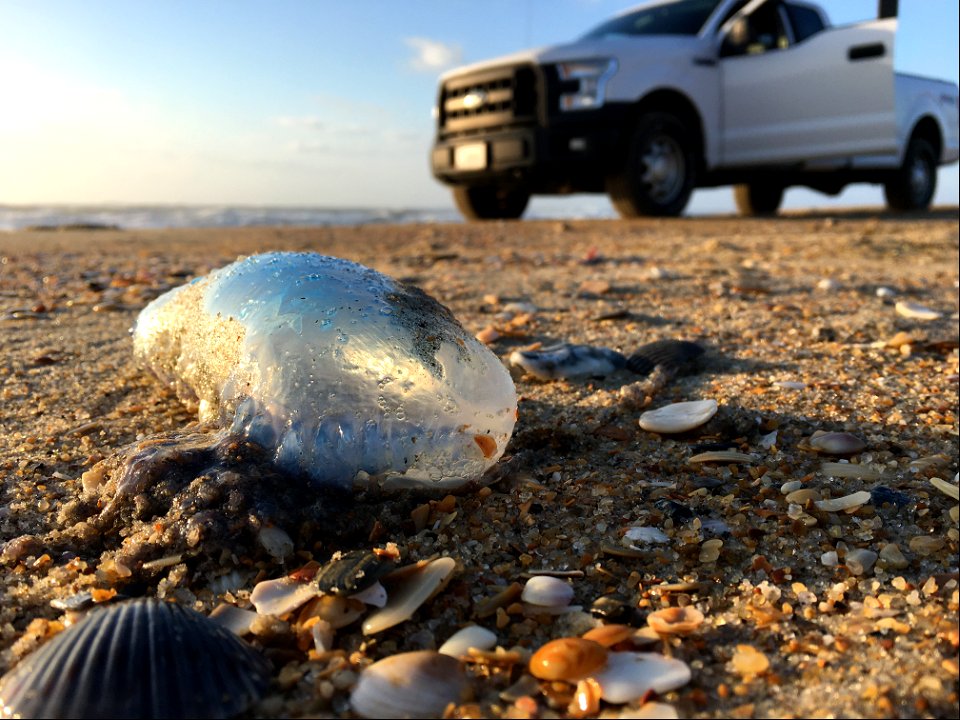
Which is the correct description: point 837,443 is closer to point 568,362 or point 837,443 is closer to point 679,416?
point 679,416

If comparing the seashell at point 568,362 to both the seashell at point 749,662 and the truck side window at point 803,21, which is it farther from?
the truck side window at point 803,21

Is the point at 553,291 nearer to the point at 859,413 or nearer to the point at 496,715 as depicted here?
the point at 859,413

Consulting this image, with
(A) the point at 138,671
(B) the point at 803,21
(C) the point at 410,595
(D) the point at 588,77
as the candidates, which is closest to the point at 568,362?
(C) the point at 410,595

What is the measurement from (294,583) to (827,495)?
973 mm

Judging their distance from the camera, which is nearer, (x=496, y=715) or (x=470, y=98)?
(x=496, y=715)

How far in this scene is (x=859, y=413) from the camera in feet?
6.29

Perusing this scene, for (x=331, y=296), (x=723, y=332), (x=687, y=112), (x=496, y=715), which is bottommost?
(x=496, y=715)

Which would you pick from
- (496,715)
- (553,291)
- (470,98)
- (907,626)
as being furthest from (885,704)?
(470,98)

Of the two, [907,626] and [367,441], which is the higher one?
[367,441]

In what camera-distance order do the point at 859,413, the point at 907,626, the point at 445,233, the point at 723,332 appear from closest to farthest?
the point at 907,626, the point at 859,413, the point at 723,332, the point at 445,233

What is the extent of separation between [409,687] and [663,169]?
707 cm

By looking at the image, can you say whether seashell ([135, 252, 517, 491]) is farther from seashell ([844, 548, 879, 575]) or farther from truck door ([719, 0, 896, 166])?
truck door ([719, 0, 896, 166])

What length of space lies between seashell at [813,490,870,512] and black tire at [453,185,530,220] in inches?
294

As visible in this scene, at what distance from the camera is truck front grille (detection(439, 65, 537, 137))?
696 centimetres
